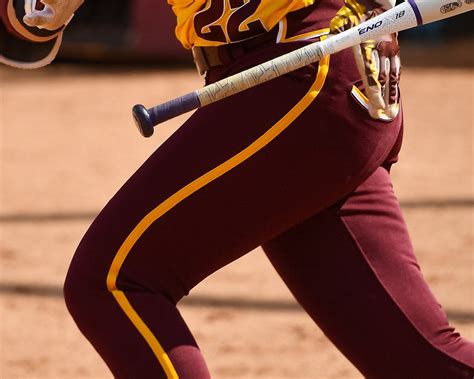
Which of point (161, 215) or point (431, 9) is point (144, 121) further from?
point (431, 9)

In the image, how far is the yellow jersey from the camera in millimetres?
2104

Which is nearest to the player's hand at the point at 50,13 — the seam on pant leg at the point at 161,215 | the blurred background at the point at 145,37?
the seam on pant leg at the point at 161,215

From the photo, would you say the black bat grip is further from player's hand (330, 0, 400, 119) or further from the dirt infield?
the dirt infield

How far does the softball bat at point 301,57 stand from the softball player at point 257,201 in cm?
8

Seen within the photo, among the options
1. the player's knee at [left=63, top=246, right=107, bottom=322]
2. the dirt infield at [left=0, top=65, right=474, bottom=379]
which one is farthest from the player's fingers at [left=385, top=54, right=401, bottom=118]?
the dirt infield at [left=0, top=65, right=474, bottom=379]

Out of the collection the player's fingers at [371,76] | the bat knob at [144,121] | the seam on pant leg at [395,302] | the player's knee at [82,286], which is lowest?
the seam on pant leg at [395,302]

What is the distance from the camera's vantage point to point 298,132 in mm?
2072

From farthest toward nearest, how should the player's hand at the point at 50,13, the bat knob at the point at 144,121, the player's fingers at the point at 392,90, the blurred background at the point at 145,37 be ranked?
the blurred background at the point at 145,37 < the player's hand at the point at 50,13 < the player's fingers at the point at 392,90 < the bat knob at the point at 144,121

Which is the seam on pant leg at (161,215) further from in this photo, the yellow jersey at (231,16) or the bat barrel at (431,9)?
the bat barrel at (431,9)

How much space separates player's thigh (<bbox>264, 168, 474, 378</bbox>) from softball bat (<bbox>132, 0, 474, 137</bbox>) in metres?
0.36

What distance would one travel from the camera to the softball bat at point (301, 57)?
6.36 ft

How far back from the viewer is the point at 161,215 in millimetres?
2059

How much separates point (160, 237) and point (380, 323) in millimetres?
473

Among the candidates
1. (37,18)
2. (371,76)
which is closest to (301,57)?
(371,76)
